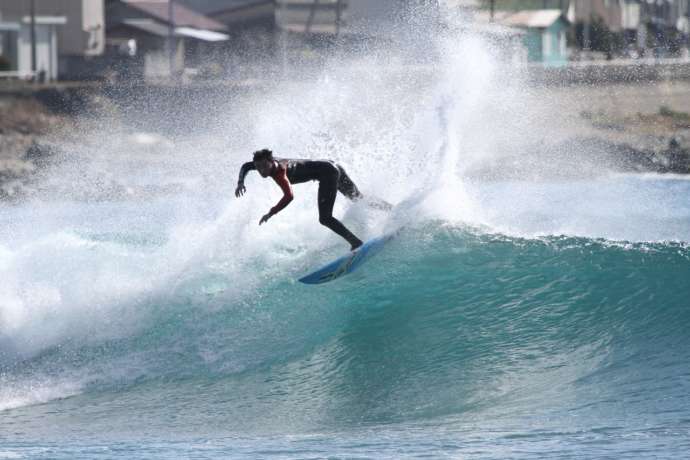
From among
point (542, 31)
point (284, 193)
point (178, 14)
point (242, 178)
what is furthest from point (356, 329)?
point (542, 31)

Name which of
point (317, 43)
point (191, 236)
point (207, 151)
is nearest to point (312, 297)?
point (191, 236)

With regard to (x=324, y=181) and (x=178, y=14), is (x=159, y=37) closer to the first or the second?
(x=178, y=14)

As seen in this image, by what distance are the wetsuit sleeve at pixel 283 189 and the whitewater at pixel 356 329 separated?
123cm

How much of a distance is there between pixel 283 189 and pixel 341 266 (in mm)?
935

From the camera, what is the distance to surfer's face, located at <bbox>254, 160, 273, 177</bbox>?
8211mm

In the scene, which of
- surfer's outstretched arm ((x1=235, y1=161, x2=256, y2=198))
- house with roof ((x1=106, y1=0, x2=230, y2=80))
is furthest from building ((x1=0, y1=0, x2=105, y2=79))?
surfer's outstretched arm ((x1=235, y1=161, x2=256, y2=198))

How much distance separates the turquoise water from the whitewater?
21mm

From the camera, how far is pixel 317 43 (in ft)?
141

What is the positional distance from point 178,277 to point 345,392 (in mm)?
2427

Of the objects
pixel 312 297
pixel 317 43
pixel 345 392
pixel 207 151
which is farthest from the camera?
pixel 317 43

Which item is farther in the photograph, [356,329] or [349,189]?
[349,189]

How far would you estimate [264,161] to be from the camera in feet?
26.9

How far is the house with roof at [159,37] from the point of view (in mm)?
41750

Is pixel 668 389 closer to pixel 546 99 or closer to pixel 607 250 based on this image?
pixel 607 250
